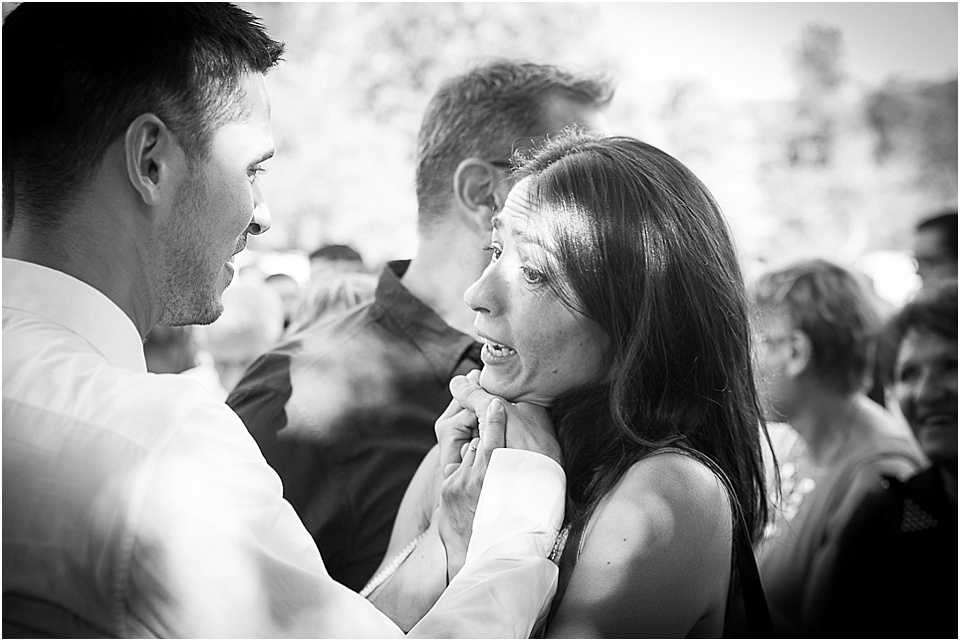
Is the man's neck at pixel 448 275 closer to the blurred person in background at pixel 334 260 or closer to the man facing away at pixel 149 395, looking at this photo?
the man facing away at pixel 149 395

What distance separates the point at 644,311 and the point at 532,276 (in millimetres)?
192

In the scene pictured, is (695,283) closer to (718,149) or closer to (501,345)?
(501,345)

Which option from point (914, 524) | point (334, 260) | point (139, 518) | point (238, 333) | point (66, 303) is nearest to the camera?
point (139, 518)

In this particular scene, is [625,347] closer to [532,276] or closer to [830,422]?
[532,276]

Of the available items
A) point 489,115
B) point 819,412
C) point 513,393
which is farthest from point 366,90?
point 513,393

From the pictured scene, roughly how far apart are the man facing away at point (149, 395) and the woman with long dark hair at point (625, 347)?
73mm

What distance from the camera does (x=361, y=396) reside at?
2.09m

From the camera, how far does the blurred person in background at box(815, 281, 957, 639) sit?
2443mm

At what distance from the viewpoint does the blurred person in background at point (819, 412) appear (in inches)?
119

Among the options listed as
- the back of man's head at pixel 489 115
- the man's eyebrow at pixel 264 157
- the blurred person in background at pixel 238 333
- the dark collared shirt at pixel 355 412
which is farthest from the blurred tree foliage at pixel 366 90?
the man's eyebrow at pixel 264 157

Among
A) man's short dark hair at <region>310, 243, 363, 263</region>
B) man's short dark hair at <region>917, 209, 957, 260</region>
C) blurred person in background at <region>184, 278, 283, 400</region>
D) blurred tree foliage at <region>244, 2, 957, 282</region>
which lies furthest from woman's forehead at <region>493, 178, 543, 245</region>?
man's short dark hair at <region>310, 243, 363, 263</region>

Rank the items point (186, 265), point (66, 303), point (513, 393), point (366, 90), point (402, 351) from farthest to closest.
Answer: point (366, 90) < point (402, 351) < point (513, 393) < point (186, 265) < point (66, 303)

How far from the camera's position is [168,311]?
1.48 metres

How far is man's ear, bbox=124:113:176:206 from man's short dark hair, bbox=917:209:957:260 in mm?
3797
